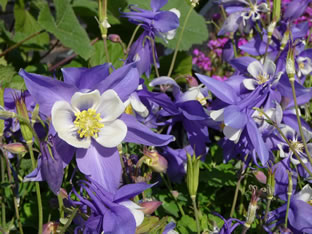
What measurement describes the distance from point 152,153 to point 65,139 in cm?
24

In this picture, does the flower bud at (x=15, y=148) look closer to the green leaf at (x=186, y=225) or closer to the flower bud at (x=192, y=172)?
the flower bud at (x=192, y=172)

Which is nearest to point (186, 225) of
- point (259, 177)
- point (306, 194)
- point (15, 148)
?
point (259, 177)

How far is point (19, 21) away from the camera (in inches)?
93.5

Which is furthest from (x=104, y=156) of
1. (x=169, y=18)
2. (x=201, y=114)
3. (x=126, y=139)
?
(x=169, y=18)

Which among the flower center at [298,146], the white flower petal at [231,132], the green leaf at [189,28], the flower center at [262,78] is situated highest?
the flower center at [262,78]

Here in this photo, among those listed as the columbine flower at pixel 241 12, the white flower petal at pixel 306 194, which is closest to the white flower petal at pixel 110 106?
the white flower petal at pixel 306 194

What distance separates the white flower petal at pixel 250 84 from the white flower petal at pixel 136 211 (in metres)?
0.45

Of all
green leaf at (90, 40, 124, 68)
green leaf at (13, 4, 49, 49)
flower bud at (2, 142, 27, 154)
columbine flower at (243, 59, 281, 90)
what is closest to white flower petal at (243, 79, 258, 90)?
columbine flower at (243, 59, 281, 90)

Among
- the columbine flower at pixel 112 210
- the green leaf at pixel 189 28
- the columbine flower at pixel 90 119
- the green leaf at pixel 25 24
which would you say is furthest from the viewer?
the green leaf at pixel 25 24

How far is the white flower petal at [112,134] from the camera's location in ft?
2.82

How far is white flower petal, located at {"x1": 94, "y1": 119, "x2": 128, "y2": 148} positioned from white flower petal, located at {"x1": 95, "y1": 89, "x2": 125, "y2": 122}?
0.01 metres

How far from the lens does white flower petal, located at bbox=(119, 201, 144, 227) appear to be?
0.78 m

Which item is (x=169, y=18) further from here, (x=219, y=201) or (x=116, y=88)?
(x=219, y=201)

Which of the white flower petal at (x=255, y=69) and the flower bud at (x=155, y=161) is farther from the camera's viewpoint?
the white flower petal at (x=255, y=69)
